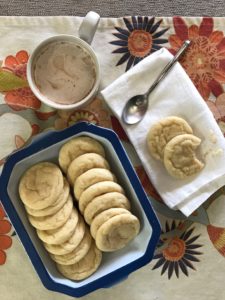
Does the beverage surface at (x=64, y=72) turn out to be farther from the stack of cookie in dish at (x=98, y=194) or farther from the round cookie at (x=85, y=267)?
the round cookie at (x=85, y=267)

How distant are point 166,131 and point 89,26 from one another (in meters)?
0.22

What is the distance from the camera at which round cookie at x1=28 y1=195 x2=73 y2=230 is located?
74cm

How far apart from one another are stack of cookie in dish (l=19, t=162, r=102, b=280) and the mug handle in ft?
0.73

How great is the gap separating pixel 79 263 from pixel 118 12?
17.9 inches

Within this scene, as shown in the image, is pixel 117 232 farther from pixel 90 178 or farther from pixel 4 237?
pixel 4 237

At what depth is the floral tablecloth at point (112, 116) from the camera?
2.74ft

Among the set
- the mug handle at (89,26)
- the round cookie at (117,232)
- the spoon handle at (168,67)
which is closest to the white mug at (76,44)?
the mug handle at (89,26)

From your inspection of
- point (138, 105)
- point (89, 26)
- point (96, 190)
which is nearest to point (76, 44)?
point (89, 26)

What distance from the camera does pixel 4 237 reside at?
2.77 ft

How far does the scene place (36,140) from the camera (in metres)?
0.78

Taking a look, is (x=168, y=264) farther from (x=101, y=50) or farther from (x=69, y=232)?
(x=101, y=50)

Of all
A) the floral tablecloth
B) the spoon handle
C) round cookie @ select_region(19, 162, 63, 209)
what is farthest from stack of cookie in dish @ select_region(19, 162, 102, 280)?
the spoon handle

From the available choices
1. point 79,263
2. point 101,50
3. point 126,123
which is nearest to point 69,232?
point 79,263

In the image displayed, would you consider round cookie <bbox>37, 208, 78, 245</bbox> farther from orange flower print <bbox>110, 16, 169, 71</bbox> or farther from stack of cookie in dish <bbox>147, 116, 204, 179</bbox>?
orange flower print <bbox>110, 16, 169, 71</bbox>
